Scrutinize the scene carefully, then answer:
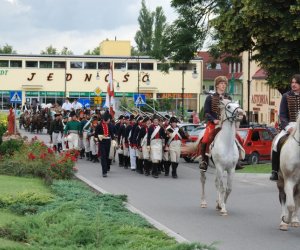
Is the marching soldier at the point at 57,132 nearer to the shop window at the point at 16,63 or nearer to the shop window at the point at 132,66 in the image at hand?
the shop window at the point at 132,66

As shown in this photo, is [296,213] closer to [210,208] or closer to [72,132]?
[210,208]

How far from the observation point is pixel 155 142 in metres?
25.8

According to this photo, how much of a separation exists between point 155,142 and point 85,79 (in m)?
72.2

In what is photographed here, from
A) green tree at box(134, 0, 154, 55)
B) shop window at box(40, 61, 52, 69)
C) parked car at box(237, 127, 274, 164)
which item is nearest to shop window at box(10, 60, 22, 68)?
shop window at box(40, 61, 52, 69)

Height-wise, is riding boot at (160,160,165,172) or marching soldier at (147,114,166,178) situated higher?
marching soldier at (147,114,166,178)

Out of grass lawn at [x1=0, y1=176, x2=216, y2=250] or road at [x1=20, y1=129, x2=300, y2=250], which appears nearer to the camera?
grass lawn at [x1=0, y1=176, x2=216, y2=250]

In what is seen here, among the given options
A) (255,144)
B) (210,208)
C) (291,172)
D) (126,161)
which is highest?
(291,172)

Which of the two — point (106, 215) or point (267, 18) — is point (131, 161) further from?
point (106, 215)

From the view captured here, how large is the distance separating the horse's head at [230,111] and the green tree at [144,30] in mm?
102884

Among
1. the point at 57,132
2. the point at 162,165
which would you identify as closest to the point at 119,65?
the point at 57,132

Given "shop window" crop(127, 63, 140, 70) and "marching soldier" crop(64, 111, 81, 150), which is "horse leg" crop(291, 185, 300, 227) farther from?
"shop window" crop(127, 63, 140, 70)

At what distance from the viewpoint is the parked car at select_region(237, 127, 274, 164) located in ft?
108

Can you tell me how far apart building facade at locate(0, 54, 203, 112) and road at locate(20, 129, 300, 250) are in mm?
69120

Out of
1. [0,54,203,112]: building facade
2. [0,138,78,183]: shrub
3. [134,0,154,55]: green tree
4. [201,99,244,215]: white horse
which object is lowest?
[0,138,78,183]: shrub
